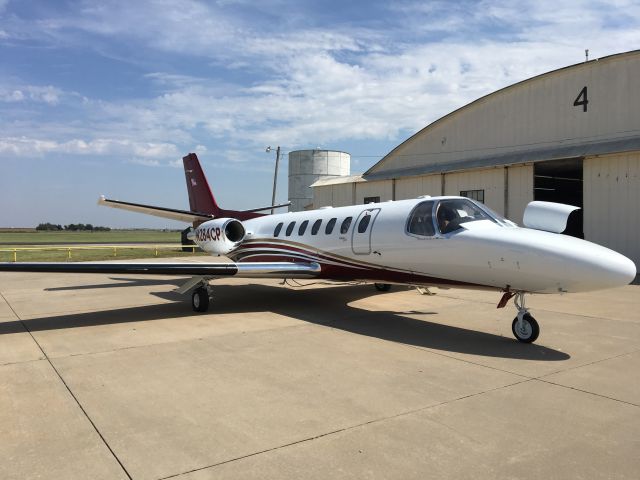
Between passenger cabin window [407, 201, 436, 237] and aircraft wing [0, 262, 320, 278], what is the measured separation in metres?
2.86

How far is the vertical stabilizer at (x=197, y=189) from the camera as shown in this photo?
16641 mm

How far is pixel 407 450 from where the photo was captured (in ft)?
12.2

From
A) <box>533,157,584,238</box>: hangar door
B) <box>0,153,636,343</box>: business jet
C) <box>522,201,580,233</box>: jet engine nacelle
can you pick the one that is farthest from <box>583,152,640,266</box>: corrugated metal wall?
<box>522,201,580,233</box>: jet engine nacelle

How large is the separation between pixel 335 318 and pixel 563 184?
21043mm

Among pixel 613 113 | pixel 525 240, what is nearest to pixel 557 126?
pixel 613 113

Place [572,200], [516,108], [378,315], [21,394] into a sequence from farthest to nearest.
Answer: [572,200], [516,108], [378,315], [21,394]

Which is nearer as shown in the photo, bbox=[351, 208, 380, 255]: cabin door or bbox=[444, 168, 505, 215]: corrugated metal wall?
bbox=[351, 208, 380, 255]: cabin door

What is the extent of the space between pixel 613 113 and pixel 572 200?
429 inches

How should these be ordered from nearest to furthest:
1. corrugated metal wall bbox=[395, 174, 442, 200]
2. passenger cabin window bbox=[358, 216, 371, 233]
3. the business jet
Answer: the business jet < passenger cabin window bbox=[358, 216, 371, 233] < corrugated metal wall bbox=[395, 174, 442, 200]

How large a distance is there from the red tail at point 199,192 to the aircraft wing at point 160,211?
34cm

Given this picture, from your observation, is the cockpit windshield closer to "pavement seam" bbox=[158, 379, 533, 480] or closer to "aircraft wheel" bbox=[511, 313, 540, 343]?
"aircraft wheel" bbox=[511, 313, 540, 343]

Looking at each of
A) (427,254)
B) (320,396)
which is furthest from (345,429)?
(427,254)

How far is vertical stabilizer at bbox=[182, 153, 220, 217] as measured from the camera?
54.6 feet

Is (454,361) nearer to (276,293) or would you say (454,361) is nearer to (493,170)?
(276,293)
